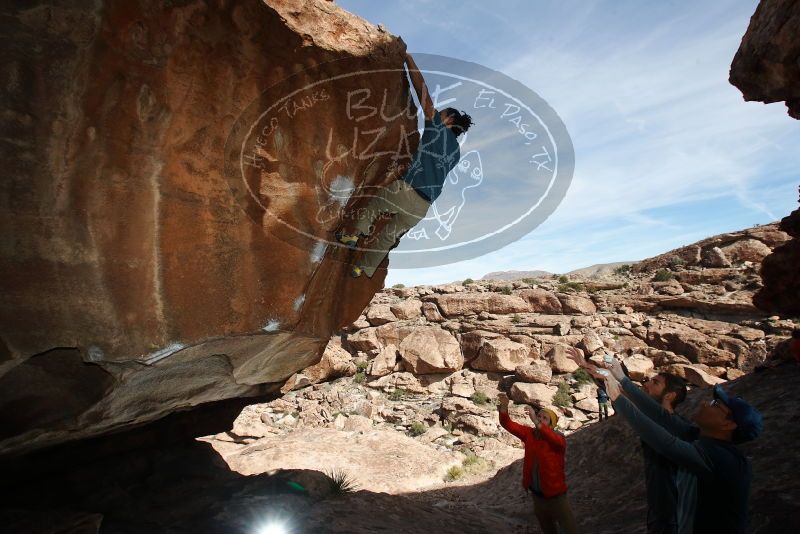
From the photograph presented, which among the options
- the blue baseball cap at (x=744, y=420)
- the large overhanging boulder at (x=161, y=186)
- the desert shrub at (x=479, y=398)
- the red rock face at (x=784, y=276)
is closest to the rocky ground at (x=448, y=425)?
the desert shrub at (x=479, y=398)

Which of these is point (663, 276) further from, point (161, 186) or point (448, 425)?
point (161, 186)

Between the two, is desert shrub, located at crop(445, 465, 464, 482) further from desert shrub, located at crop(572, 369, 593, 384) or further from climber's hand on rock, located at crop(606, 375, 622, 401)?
climber's hand on rock, located at crop(606, 375, 622, 401)

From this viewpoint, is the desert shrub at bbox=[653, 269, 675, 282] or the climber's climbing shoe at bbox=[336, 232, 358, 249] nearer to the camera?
the climber's climbing shoe at bbox=[336, 232, 358, 249]

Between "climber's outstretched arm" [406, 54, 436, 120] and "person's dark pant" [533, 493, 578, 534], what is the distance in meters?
4.66

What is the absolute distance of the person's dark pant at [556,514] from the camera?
4.74 meters

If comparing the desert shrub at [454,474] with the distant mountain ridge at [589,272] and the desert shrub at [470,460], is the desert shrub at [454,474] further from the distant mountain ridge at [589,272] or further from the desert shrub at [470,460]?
the distant mountain ridge at [589,272]

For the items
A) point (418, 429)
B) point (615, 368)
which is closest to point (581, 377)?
point (418, 429)

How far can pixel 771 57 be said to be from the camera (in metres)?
5.75

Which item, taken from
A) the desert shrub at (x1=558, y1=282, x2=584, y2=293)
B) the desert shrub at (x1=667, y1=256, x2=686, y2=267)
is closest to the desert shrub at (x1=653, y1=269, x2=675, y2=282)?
the desert shrub at (x1=667, y1=256, x2=686, y2=267)

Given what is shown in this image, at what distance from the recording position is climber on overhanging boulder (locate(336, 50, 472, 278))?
4.98m

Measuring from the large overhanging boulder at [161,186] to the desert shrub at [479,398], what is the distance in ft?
53.0

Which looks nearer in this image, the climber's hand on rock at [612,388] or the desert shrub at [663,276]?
the climber's hand on rock at [612,388]

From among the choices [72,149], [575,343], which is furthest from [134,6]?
[575,343]

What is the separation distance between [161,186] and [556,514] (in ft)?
17.2
